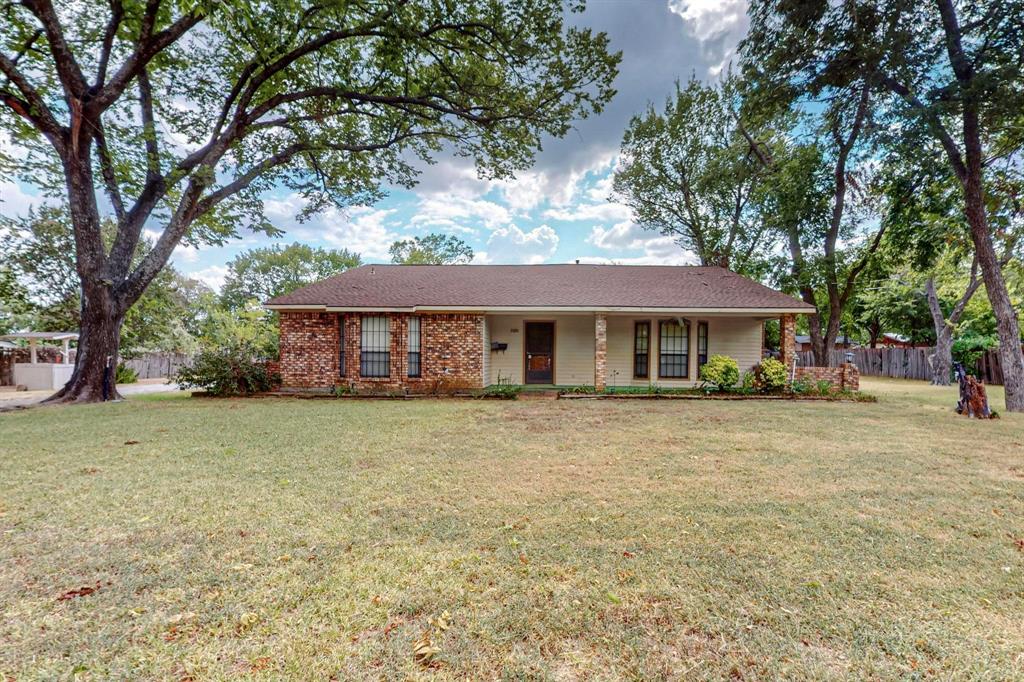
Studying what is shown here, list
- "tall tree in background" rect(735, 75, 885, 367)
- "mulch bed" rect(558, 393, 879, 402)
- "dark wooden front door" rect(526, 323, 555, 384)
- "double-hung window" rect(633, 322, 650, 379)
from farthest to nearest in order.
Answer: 1. "dark wooden front door" rect(526, 323, 555, 384)
2. "double-hung window" rect(633, 322, 650, 379)
3. "tall tree in background" rect(735, 75, 885, 367)
4. "mulch bed" rect(558, 393, 879, 402)

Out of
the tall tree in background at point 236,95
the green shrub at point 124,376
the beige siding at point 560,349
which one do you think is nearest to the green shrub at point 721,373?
the beige siding at point 560,349

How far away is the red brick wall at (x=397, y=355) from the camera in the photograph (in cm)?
1209

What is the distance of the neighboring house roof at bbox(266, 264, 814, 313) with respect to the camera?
12008 mm

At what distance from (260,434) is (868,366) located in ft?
92.0

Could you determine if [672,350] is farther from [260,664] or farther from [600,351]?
[260,664]

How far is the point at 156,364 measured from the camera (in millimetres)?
22688

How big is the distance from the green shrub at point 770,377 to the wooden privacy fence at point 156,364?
1019 inches

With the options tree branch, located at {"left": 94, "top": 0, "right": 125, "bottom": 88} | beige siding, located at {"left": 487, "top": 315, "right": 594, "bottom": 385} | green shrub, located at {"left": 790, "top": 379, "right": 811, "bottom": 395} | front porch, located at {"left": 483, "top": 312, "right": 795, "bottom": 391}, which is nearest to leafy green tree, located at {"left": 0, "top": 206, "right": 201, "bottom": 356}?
tree branch, located at {"left": 94, "top": 0, "right": 125, "bottom": 88}

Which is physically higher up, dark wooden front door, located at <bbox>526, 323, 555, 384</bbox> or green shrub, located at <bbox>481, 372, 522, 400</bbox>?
dark wooden front door, located at <bbox>526, 323, 555, 384</bbox>

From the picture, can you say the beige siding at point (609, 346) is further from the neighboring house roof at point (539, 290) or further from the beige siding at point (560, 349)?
the neighboring house roof at point (539, 290)

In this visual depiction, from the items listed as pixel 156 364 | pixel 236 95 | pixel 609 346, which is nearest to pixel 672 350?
pixel 609 346

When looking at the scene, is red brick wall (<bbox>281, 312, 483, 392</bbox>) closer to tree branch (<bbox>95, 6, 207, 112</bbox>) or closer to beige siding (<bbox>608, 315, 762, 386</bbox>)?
beige siding (<bbox>608, 315, 762, 386</bbox>)

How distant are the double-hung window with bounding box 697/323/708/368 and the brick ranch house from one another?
0.10 ft

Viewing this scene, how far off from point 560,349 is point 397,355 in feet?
16.5
